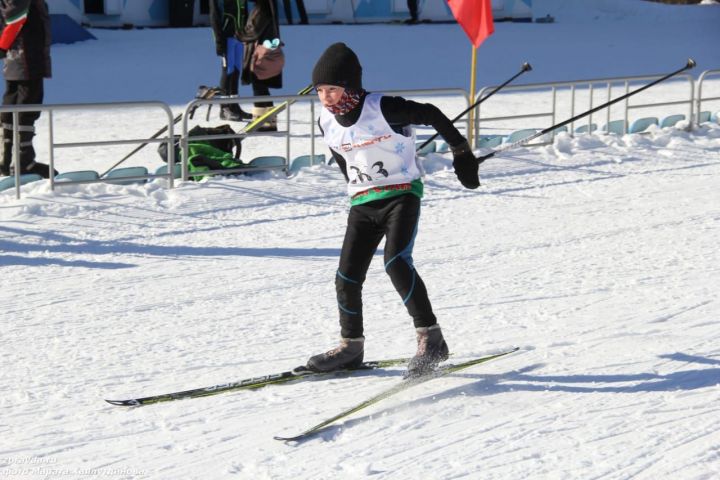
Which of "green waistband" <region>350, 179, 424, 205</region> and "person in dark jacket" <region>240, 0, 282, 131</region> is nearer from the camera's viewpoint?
"green waistband" <region>350, 179, 424, 205</region>

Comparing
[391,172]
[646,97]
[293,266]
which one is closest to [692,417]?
[391,172]

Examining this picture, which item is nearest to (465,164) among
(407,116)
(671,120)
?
(407,116)

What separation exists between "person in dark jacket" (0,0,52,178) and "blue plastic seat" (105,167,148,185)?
2.25 ft

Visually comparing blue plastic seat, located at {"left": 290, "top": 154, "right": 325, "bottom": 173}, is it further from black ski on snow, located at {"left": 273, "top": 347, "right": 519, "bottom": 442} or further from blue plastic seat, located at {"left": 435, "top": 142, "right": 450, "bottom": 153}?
black ski on snow, located at {"left": 273, "top": 347, "right": 519, "bottom": 442}

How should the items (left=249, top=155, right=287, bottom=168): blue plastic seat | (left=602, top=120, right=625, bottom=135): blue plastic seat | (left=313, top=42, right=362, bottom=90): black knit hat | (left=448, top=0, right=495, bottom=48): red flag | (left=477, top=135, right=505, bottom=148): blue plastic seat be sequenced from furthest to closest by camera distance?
1. (left=602, top=120, right=625, bottom=135): blue plastic seat
2. (left=477, top=135, right=505, bottom=148): blue plastic seat
3. (left=448, top=0, right=495, bottom=48): red flag
4. (left=249, top=155, right=287, bottom=168): blue plastic seat
5. (left=313, top=42, right=362, bottom=90): black knit hat

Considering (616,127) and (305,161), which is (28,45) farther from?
(616,127)

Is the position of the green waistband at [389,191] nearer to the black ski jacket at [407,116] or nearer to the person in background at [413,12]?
the black ski jacket at [407,116]

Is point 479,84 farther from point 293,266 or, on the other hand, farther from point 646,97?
point 293,266

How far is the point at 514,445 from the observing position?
13.9ft

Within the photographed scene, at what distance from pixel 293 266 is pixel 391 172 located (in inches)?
104

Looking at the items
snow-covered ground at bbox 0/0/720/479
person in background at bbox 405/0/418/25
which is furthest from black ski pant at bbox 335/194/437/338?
person in background at bbox 405/0/418/25

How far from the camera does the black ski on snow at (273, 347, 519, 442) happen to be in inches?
171

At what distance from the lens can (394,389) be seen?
4.78 meters

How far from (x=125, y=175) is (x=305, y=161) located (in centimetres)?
173
